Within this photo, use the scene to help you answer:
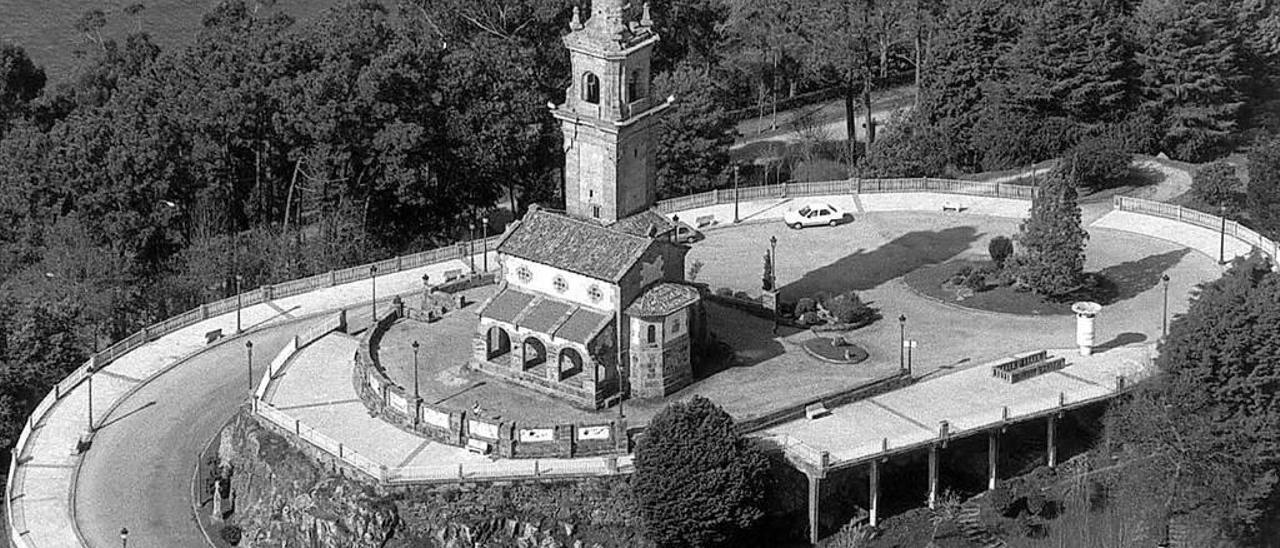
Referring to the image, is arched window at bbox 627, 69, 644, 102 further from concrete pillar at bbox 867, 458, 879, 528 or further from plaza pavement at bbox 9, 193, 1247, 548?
plaza pavement at bbox 9, 193, 1247, 548

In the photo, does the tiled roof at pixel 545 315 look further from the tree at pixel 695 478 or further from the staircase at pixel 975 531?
the staircase at pixel 975 531

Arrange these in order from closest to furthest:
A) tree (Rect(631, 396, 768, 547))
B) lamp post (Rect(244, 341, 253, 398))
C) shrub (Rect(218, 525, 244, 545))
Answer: tree (Rect(631, 396, 768, 547)) < shrub (Rect(218, 525, 244, 545)) < lamp post (Rect(244, 341, 253, 398))

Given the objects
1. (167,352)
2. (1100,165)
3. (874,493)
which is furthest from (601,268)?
(1100,165)

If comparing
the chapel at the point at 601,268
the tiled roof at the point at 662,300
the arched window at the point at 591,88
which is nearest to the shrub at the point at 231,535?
the chapel at the point at 601,268

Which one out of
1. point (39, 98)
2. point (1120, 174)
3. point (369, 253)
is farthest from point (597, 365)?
point (39, 98)

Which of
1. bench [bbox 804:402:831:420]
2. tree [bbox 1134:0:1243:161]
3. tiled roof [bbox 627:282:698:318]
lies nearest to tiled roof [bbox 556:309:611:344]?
tiled roof [bbox 627:282:698:318]

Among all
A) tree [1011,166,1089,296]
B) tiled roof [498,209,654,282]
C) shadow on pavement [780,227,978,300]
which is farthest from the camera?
shadow on pavement [780,227,978,300]

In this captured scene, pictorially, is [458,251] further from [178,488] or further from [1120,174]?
[1120,174]
